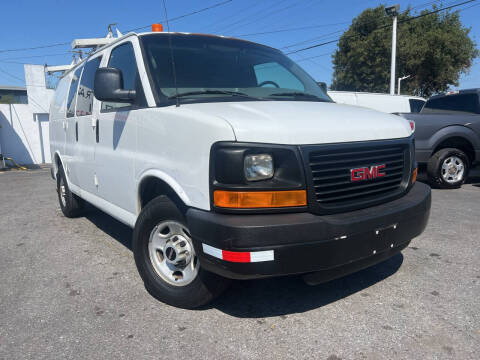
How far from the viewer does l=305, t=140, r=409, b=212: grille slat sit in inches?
87.4

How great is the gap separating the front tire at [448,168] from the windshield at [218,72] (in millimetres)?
4079

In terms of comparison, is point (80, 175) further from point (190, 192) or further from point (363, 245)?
point (363, 245)

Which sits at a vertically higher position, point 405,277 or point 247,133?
point 247,133

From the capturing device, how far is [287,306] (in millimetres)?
2693

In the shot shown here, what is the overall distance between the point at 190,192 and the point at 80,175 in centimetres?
256

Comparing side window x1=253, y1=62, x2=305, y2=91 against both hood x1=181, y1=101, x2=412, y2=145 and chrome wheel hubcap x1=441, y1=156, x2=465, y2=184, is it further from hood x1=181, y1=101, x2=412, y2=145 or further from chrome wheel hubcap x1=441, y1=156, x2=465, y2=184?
chrome wheel hubcap x1=441, y1=156, x2=465, y2=184

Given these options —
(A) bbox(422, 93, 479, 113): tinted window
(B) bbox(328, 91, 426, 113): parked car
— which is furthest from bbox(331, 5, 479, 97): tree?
(A) bbox(422, 93, 479, 113): tinted window

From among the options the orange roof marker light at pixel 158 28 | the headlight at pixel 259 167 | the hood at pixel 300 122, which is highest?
the orange roof marker light at pixel 158 28

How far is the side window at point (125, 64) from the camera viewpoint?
311 centimetres

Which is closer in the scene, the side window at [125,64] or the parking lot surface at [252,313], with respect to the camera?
the parking lot surface at [252,313]

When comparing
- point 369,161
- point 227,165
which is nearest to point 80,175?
point 227,165

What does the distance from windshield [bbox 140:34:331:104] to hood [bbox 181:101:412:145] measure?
1.04ft

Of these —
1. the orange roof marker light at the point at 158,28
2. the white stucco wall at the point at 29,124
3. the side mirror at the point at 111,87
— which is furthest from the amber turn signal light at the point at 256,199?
the white stucco wall at the point at 29,124

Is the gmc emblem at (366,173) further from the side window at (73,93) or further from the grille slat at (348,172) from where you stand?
the side window at (73,93)
